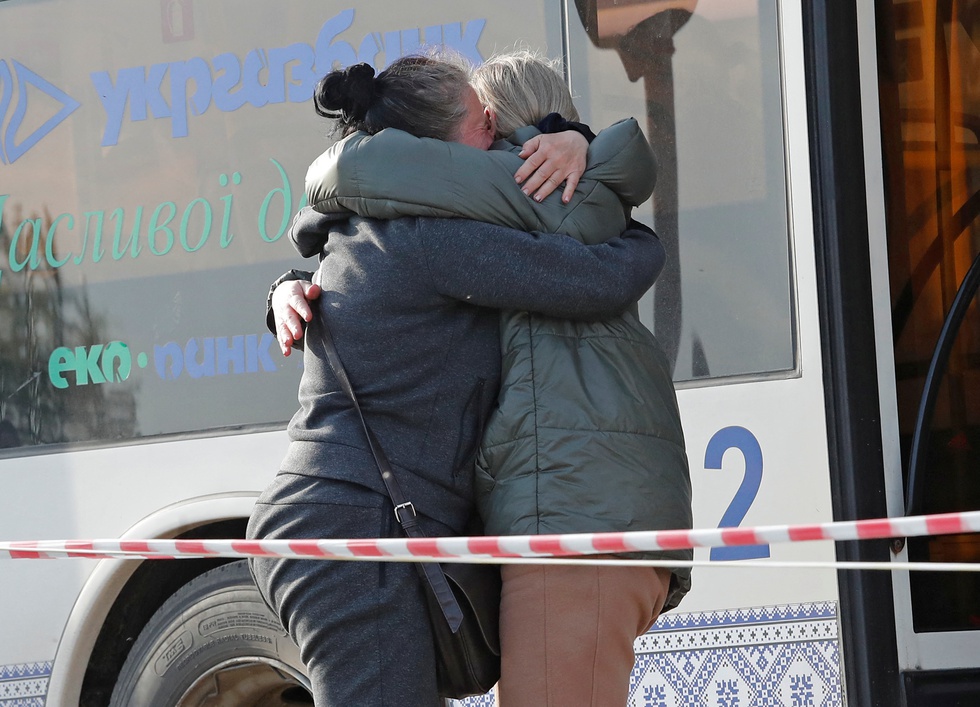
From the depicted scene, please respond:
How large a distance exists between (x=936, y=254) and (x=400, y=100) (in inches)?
65.9

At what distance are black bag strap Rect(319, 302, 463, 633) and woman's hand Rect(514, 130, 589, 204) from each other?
40 centimetres

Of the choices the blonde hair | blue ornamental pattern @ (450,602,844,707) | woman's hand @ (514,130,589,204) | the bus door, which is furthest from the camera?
the bus door

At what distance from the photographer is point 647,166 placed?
6.42 feet

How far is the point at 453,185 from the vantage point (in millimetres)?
1814

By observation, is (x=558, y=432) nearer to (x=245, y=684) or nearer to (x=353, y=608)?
(x=353, y=608)

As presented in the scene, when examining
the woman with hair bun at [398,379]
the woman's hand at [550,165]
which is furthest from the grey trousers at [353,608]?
the woman's hand at [550,165]

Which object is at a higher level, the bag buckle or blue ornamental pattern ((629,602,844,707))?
the bag buckle

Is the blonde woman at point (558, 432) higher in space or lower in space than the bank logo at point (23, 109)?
lower

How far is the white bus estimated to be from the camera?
259 centimetres

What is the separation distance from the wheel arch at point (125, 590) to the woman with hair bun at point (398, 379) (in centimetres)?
113

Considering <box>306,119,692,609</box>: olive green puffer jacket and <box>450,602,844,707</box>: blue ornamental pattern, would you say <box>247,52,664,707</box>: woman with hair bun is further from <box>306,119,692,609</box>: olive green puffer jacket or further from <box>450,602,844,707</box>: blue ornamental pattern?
<box>450,602,844,707</box>: blue ornamental pattern

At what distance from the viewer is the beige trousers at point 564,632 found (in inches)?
70.1

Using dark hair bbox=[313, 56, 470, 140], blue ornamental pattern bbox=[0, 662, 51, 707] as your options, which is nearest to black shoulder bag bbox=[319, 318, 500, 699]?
dark hair bbox=[313, 56, 470, 140]

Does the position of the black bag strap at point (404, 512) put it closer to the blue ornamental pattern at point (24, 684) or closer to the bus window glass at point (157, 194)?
the bus window glass at point (157, 194)
